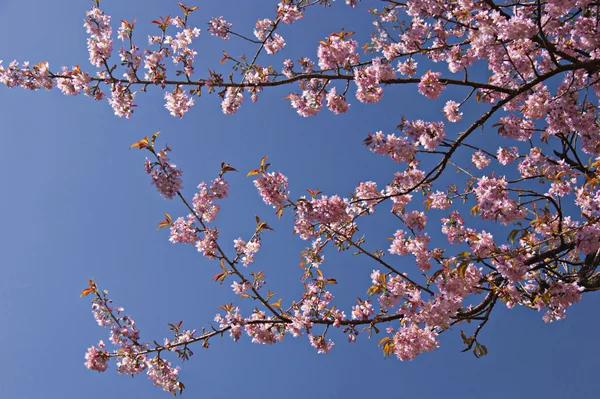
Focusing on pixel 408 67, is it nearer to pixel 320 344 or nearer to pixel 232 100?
pixel 232 100

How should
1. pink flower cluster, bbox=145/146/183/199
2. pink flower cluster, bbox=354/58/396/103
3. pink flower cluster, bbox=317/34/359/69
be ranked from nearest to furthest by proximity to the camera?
pink flower cluster, bbox=145/146/183/199
pink flower cluster, bbox=354/58/396/103
pink flower cluster, bbox=317/34/359/69

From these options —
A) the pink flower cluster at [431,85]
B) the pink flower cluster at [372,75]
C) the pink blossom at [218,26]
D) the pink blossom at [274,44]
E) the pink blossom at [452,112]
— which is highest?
the pink blossom at [218,26]

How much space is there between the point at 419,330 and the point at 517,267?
119cm

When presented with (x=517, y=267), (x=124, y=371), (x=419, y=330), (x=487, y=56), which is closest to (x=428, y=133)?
(x=487, y=56)

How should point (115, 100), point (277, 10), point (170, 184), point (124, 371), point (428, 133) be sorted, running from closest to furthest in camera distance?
point (170, 184)
point (428, 133)
point (115, 100)
point (124, 371)
point (277, 10)

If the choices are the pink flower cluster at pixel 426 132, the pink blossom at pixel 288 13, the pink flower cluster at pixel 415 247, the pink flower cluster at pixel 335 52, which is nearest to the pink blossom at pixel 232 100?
the pink flower cluster at pixel 335 52

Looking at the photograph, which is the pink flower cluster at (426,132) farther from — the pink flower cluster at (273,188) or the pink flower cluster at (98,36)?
the pink flower cluster at (98,36)

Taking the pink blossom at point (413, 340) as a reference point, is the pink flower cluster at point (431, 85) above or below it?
above

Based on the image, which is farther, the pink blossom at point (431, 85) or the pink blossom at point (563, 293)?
the pink blossom at point (431, 85)

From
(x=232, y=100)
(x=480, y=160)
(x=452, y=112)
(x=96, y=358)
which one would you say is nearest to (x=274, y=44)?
(x=232, y=100)

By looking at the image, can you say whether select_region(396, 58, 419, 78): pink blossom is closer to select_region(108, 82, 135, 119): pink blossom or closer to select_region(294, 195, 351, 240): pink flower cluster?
select_region(294, 195, 351, 240): pink flower cluster

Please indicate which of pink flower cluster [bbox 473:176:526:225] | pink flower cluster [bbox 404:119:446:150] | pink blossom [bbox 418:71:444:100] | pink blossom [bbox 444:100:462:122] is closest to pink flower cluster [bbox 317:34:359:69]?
pink blossom [bbox 418:71:444:100]

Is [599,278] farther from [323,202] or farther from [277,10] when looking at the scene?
[277,10]

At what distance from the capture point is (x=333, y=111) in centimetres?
504
